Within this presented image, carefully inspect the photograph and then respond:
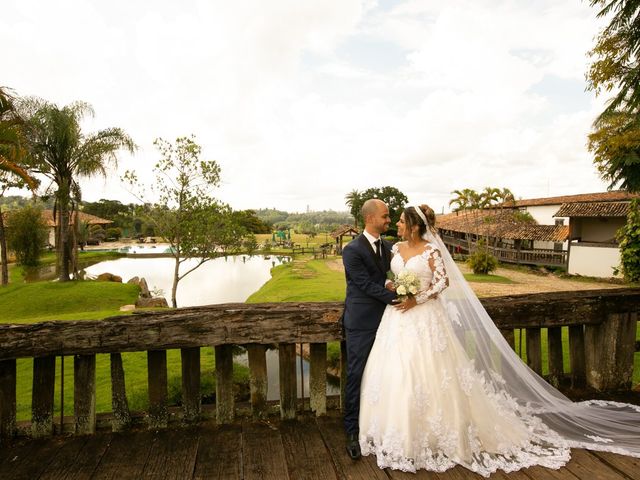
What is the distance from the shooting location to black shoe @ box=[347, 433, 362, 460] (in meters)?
2.95

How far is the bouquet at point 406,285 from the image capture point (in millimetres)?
3201

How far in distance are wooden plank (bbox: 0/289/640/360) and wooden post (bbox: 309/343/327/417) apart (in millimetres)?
228

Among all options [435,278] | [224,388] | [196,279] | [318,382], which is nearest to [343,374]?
[318,382]

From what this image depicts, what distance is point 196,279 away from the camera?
1500 inches

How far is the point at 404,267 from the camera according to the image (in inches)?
136

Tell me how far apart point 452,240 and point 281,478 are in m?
49.3

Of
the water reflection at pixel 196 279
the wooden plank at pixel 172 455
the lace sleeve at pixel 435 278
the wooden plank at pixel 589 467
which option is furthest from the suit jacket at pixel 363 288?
the water reflection at pixel 196 279

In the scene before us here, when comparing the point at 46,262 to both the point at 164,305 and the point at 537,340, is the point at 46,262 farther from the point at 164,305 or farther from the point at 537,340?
the point at 537,340

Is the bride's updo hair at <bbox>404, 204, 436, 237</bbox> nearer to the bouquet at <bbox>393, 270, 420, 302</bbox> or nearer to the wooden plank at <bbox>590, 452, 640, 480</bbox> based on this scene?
the bouquet at <bbox>393, 270, 420, 302</bbox>

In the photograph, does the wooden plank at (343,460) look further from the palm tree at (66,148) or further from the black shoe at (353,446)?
the palm tree at (66,148)

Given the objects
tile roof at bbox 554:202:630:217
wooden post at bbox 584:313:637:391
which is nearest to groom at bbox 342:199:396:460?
wooden post at bbox 584:313:637:391

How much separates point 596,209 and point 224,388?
106 feet

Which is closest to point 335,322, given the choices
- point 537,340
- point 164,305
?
point 537,340

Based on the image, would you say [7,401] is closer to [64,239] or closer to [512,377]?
[512,377]
